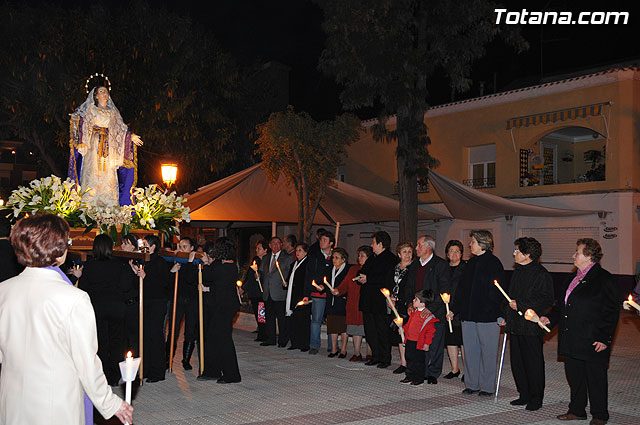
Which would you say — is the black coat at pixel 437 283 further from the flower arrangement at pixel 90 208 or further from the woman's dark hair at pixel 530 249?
the flower arrangement at pixel 90 208

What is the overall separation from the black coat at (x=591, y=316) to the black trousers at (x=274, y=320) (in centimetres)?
594

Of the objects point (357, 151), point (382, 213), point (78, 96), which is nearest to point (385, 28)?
point (382, 213)

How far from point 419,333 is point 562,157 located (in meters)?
16.2

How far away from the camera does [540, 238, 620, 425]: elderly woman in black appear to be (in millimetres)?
6375

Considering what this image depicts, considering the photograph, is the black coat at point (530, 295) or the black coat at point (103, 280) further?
the black coat at point (103, 280)

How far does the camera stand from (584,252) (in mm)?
6566

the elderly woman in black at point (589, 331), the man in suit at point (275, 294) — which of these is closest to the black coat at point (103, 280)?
the man in suit at point (275, 294)

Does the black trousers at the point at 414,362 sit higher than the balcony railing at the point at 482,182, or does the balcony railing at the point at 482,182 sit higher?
the balcony railing at the point at 482,182

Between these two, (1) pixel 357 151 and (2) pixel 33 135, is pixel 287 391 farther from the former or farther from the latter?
(1) pixel 357 151

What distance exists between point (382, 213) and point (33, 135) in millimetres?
10120

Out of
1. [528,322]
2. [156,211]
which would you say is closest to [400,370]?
[528,322]

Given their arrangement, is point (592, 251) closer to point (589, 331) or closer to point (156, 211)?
point (589, 331)

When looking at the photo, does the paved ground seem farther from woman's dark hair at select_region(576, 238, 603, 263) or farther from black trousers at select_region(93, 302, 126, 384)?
woman's dark hair at select_region(576, 238, 603, 263)

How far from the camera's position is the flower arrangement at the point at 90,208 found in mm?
8203
